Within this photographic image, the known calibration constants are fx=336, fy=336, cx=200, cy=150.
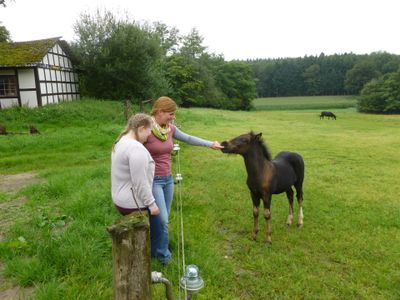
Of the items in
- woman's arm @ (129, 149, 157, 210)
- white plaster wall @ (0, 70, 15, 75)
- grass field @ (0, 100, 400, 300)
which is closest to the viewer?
woman's arm @ (129, 149, 157, 210)

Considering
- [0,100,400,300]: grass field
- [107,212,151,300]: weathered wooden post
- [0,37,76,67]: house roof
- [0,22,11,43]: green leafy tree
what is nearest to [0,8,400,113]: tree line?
[0,22,11,43]: green leafy tree

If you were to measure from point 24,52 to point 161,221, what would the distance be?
81.1 ft

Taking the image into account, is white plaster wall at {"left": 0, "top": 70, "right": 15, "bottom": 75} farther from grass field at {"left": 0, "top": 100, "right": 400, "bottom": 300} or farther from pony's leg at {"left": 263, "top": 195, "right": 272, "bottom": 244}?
pony's leg at {"left": 263, "top": 195, "right": 272, "bottom": 244}

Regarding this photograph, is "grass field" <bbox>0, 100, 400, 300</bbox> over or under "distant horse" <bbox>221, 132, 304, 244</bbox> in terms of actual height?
under

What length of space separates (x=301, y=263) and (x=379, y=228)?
7.01ft

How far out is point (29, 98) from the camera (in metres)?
23.5

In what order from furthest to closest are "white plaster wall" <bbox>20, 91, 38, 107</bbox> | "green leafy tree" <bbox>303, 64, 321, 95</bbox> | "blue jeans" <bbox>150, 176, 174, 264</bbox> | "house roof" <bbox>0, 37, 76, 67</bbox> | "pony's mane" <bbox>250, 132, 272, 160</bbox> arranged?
1. "green leafy tree" <bbox>303, 64, 321, 95</bbox>
2. "white plaster wall" <bbox>20, 91, 38, 107</bbox>
3. "house roof" <bbox>0, 37, 76, 67</bbox>
4. "pony's mane" <bbox>250, 132, 272, 160</bbox>
5. "blue jeans" <bbox>150, 176, 174, 264</bbox>

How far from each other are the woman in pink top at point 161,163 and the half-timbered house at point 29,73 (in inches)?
860

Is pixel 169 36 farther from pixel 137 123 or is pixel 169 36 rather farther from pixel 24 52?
pixel 137 123

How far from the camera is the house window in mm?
23234

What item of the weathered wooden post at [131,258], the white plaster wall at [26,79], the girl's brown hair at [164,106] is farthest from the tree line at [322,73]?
the weathered wooden post at [131,258]

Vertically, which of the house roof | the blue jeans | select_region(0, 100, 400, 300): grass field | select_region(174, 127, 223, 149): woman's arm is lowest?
select_region(0, 100, 400, 300): grass field

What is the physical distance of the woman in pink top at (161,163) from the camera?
4086 mm

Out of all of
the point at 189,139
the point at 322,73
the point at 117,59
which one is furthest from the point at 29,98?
the point at 322,73
